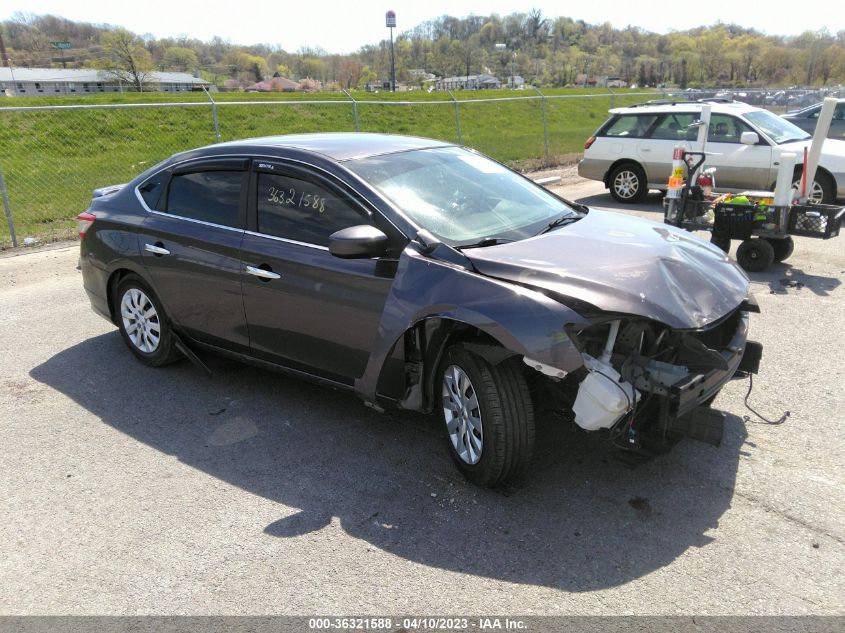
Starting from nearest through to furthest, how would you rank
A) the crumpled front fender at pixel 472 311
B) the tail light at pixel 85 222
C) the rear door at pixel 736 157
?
1. the crumpled front fender at pixel 472 311
2. the tail light at pixel 85 222
3. the rear door at pixel 736 157

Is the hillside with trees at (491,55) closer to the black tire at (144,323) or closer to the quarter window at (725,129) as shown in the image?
the quarter window at (725,129)

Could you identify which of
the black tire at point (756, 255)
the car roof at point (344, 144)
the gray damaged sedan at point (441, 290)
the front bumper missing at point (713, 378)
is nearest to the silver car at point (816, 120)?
the black tire at point (756, 255)

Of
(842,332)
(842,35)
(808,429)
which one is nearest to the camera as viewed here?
(808,429)

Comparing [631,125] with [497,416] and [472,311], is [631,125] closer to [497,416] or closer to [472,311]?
[472,311]

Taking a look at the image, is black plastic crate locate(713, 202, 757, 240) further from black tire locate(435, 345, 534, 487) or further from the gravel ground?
black tire locate(435, 345, 534, 487)

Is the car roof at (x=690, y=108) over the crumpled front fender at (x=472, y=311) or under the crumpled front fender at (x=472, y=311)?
over

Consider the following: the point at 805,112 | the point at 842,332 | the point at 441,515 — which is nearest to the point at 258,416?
the point at 441,515

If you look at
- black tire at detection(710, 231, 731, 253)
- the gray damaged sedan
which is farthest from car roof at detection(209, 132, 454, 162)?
black tire at detection(710, 231, 731, 253)

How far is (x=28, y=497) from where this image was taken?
3648 mm

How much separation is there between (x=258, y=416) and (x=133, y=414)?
87cm

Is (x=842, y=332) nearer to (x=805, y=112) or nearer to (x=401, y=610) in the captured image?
(x=401, y=610)

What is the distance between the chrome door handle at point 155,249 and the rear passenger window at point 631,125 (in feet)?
31.0

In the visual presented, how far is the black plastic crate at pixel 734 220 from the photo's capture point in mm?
7279

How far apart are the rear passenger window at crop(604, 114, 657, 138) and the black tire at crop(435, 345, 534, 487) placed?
9.82m
